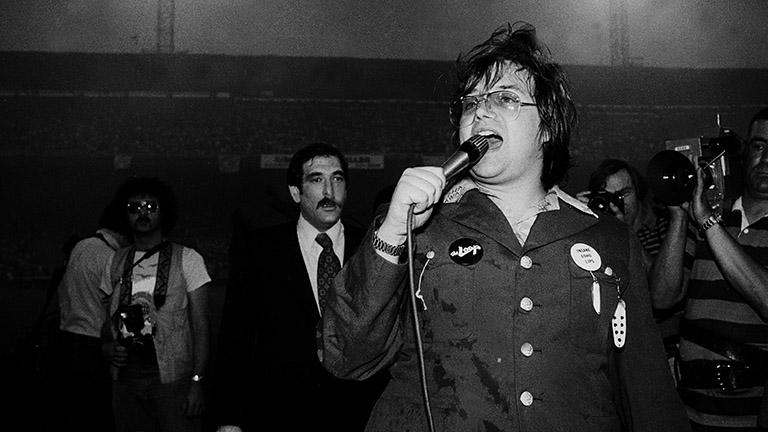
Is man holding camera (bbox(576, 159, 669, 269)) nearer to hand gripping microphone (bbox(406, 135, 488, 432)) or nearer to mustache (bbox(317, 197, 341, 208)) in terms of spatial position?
mustache (bbox(317, 197, 341, 208))

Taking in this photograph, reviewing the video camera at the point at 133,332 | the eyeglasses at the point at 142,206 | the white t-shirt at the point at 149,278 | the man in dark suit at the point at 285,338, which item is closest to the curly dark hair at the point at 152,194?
the eyeglasses at the point at 142,206

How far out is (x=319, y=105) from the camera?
18.9 m

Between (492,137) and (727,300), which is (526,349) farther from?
(727,300)

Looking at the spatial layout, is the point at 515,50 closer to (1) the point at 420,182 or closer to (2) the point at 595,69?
(1) the point at 420,182

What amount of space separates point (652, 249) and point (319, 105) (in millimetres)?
15967

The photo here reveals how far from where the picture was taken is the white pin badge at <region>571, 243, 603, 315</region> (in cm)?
154

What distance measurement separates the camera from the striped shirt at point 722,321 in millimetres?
2441

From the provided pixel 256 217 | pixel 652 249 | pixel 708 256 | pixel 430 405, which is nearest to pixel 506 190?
pixel 430 405

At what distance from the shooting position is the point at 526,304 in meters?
1.49

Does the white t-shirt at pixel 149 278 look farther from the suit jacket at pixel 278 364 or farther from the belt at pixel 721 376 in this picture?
the belt at pixel 721 376

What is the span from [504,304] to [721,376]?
1.43 meters

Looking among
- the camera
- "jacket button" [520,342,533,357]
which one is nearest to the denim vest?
the camera

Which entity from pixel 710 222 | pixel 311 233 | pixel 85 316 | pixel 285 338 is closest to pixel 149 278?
pixel 85 316

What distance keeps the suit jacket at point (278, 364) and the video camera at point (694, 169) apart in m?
1.38
